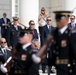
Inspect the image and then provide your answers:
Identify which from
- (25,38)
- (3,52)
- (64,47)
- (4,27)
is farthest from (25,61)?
(4,27)

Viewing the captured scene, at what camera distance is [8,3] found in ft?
66.3

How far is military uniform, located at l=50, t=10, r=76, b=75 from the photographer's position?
7.02m

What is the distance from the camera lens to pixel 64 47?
710cm

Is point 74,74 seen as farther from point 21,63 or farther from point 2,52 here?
point 2,52

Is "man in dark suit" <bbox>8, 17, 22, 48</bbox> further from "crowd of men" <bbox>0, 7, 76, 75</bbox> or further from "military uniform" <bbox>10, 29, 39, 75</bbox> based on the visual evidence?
"military uniform" <bbox>10, 29, 39, 75</bbox>

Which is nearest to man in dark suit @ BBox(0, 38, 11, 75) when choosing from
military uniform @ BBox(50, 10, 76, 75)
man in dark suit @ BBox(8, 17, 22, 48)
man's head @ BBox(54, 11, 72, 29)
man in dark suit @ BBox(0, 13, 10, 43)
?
military uniform @ BBox(50, 10, 76, 75)

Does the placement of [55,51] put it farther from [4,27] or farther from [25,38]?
[4,27]

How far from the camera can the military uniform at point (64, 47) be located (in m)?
7.02

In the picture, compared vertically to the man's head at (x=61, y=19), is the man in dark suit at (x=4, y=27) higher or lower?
lower

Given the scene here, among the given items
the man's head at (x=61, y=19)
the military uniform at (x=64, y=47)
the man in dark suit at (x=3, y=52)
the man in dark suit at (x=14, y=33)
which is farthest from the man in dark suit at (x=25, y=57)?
the man in dark suit at (x=14, y=33)

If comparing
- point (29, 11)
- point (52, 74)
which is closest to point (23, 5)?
point (29, 11)

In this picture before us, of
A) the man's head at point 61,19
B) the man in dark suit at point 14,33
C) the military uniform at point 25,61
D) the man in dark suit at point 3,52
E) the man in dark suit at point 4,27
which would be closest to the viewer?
the man's head at point 61,19

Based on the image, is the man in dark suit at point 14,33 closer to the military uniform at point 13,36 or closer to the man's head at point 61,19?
the military uniform at point 13,36

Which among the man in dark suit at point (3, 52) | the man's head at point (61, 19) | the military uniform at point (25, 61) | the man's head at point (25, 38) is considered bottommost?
the man in dark suit at point (3, 52)
